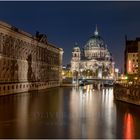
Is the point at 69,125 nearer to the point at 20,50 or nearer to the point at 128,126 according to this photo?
the point at 128,126

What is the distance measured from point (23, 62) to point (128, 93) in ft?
122

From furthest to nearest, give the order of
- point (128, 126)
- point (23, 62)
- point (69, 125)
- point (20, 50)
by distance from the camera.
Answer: point (23, 62) < point (20, 50) < point (128, 126) < point (69, 125)

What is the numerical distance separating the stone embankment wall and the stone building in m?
21.9

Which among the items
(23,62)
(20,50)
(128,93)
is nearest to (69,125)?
(128,93)

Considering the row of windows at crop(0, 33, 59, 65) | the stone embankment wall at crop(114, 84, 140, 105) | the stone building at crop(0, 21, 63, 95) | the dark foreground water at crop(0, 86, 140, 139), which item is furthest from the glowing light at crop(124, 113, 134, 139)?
the row of windows at crop(0, 33, 59, 65)

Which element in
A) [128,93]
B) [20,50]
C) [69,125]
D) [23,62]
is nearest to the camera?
[69,125]

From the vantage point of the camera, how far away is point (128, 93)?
57.7 meters

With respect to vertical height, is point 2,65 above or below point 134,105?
above

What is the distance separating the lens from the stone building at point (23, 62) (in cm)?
7300

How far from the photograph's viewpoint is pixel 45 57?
120 meters

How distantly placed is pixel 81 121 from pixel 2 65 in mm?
38464

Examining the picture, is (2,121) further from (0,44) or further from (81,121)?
(0,44)

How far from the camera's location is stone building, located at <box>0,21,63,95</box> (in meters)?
73.0

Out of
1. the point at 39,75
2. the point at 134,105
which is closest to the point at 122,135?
the point at 134,105
